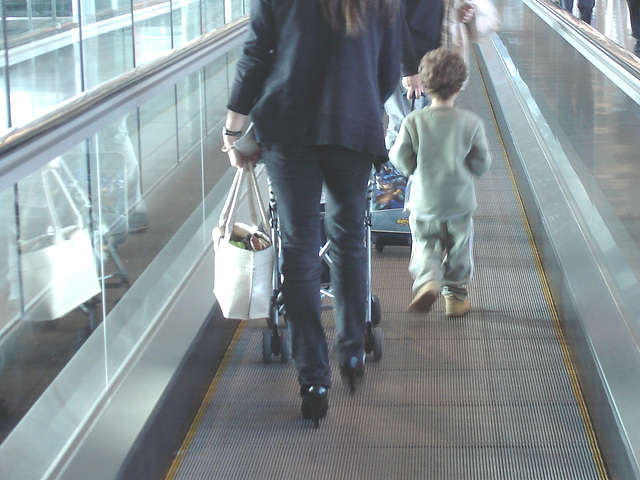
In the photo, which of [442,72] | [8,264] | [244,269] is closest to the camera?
[8,264]

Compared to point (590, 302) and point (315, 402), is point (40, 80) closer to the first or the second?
point (315, 402)

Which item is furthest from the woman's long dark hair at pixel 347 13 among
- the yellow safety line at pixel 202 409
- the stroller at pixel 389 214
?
the stroller at pixel 389 214

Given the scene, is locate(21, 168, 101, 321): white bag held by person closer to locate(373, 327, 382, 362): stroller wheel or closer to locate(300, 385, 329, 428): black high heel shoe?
locate(300, 385, 329, 428): black high heel shoe

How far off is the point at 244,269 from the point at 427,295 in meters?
1.21

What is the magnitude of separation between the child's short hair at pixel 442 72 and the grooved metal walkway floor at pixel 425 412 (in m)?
1.13

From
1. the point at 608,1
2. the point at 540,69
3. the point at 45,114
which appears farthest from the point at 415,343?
the point at 608,1

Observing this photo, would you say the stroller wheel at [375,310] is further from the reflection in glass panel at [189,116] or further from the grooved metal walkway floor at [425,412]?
the reflection in glass panel at [189,116]

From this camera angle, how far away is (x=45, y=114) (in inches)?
93.2

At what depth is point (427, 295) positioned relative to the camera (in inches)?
168

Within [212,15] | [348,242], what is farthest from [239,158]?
[212,15]

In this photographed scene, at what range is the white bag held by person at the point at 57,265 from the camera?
8.07 ft

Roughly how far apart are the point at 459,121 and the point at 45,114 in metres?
2.28

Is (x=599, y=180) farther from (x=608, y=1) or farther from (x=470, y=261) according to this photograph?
(x=608, y=1)

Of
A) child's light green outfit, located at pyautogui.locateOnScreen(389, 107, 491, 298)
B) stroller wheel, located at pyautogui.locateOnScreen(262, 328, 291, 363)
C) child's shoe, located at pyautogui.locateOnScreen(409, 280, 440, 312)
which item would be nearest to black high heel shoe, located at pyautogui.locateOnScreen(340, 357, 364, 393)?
A: stroller wheel, located at pyautogui.locateOnScreen(262, 328, 291, 363)
